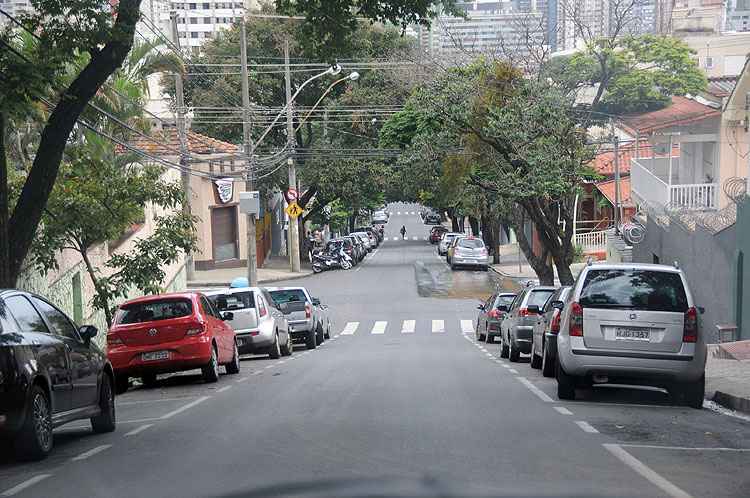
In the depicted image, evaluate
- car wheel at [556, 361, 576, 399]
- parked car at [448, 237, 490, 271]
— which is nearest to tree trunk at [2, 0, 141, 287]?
car wheel at [556, 361, 576, 399]

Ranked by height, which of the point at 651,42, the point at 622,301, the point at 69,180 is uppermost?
the point at 651,42

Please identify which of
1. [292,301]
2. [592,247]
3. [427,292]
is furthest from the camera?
[592,247]

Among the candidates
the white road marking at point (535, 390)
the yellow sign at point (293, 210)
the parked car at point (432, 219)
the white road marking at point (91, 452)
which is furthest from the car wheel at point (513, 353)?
the parked car at point (432, 219)

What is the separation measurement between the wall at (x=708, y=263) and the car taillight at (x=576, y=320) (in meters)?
10.4

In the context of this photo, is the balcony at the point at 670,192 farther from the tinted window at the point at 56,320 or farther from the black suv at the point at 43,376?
the tinted window at the point at 56,320

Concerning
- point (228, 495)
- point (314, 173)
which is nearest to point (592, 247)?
point (314, 173)

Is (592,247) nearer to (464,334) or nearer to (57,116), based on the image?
(464,334)

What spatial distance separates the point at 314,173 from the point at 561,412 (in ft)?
165

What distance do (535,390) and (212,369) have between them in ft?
19.0

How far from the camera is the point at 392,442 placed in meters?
10.5

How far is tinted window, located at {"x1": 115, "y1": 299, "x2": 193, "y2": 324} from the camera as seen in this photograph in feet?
61.6

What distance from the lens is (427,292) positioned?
5172 cm

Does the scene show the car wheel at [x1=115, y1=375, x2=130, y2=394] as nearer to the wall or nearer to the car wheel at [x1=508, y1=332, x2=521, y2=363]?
the car wheel at [x1=508, y1=332, x2=521, y2=363]

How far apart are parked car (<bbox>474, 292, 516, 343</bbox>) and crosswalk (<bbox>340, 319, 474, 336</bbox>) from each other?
4987mm
